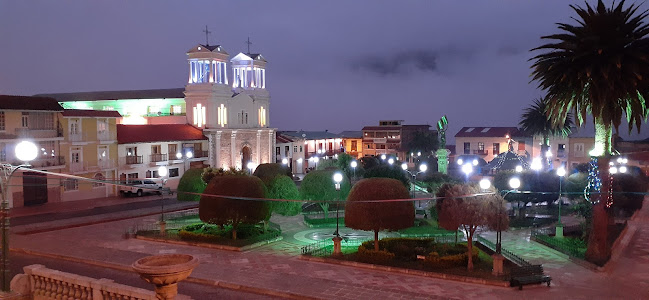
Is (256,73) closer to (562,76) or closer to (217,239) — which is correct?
(217,239)

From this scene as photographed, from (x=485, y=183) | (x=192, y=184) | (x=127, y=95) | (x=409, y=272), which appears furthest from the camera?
(x=127, y=95)

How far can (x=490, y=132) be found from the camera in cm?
8100

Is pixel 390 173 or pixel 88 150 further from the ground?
pixel 88 150

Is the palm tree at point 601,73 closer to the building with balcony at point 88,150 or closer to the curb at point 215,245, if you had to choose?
the curb at point 215,245

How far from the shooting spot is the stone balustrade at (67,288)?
40.4 ft

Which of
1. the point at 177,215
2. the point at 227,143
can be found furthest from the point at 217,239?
the point at 227,143

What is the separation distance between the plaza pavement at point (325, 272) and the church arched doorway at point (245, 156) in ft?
110

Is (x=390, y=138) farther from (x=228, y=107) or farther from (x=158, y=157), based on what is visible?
(x=158, y=157)

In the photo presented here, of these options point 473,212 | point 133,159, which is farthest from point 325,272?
point 133,159

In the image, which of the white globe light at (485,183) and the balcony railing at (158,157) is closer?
the white globe light at (485,183)

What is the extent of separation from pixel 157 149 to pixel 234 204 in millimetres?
28778

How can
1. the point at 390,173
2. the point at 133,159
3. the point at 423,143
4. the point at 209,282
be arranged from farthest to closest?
the point at 423,143
the point at 133,159
the point at 390,173
the point at 209,282

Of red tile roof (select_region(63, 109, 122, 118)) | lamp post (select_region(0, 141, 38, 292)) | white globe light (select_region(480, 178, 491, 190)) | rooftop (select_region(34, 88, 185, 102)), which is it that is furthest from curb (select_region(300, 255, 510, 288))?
rooftop (select_region(34, 88, 185, 102))

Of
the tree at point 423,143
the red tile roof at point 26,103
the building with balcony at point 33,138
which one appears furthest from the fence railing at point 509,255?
the tree at point 423,143
